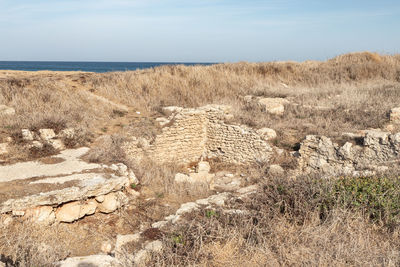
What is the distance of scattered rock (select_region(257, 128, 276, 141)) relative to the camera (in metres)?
8.76

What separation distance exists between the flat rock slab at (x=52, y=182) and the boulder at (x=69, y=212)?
0.11 meters

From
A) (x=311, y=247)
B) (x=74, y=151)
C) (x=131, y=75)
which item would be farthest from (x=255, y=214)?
(x=131, y=75)

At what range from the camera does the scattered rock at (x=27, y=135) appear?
21.6 feet

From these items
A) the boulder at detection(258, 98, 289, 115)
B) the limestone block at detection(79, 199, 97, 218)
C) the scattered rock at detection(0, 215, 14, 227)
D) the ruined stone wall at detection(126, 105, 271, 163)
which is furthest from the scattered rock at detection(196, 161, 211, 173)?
the scattered rock at detection(0, 215, 14, 227)

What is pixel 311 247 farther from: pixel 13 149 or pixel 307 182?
pixel 13 149

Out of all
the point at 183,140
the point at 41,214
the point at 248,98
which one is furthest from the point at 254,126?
the point at 41,214

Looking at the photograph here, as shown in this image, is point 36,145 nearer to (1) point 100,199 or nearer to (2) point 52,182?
(2) point 52,182

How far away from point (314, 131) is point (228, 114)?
261 centimetres

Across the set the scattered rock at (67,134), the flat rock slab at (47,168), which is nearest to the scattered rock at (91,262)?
the flat rock slab at (47,168)

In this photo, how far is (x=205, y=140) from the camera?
975 cm

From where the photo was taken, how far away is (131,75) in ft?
39.0

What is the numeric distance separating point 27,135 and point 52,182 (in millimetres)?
2197

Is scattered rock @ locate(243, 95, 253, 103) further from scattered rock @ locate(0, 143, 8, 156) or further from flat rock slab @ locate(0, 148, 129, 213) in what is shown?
scattered rock @ locate(0, 143, 8, 156)

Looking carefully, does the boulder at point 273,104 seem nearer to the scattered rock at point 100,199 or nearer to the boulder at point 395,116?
the boulder at point 395,116
